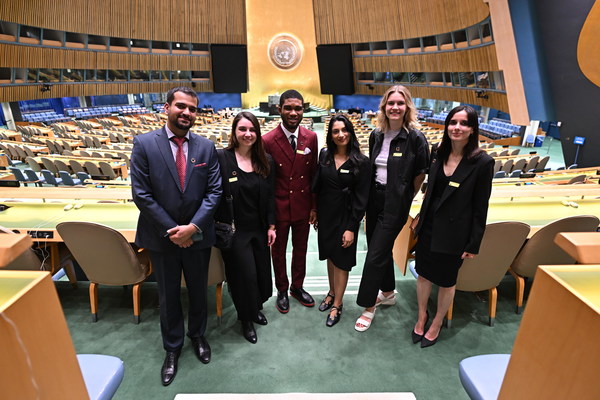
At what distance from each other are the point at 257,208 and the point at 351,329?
1.21 metres

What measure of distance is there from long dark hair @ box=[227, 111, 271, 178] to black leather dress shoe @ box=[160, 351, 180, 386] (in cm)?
135

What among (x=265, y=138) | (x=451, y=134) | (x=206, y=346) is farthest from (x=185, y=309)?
(x=451, y=134)

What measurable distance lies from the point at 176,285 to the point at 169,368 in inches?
21.2

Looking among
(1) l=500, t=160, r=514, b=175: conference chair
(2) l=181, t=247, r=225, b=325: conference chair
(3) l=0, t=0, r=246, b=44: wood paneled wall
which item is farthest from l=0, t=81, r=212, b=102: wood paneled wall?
(1) l=500, t=160, r=514, b=175: conference chair

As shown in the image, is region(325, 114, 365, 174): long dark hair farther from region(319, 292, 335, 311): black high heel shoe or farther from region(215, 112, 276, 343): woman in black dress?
region(319, 292, 335, 311): black high heel shoe

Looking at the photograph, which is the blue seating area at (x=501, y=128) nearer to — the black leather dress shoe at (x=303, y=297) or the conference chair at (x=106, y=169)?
the conference chair at (x=106, y=169)

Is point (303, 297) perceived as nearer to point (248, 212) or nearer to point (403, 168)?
point (248, 212)

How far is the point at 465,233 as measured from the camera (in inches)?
87.2

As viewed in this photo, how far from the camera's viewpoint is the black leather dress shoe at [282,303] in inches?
117

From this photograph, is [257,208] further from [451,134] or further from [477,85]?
[477,85]

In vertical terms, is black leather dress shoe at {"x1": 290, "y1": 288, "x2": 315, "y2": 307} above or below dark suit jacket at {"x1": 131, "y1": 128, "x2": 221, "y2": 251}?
below

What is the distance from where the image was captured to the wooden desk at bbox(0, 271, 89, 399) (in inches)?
29.3

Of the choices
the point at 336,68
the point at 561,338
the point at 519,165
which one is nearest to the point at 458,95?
the point at 336,68

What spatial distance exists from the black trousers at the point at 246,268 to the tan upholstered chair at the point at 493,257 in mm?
1463
